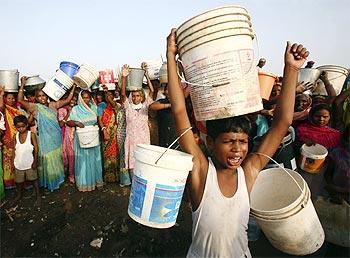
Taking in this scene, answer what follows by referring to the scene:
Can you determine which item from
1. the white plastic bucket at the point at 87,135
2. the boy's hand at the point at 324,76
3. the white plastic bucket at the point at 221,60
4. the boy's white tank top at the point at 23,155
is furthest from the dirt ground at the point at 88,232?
the boy's hand at the point at 324,76

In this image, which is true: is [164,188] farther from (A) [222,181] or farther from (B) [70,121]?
(B) [70,121]

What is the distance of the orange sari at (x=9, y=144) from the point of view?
18.6 ft

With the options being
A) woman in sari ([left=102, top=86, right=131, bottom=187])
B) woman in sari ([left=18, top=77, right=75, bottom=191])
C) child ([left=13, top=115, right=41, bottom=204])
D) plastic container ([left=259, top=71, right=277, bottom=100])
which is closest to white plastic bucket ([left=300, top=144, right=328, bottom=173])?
plastic container ([left=259, top=71, right=277, bottom=100])

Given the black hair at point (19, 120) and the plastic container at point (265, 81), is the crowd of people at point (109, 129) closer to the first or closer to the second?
the black hair at point (19, 120)

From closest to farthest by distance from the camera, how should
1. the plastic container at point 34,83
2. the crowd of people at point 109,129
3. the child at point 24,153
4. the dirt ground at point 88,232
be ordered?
the dirt ground at point 88,232 < the crowd of people at point 109,129 < the child at point 24,153 < the plastic container at point 34,83

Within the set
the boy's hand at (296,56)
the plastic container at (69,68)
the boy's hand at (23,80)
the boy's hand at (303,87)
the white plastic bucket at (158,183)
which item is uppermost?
the boy's hand at (296,56)

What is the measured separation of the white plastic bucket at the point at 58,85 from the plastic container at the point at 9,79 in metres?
0.56

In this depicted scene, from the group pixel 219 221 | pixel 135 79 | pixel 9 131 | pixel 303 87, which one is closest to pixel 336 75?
pixel 303 87

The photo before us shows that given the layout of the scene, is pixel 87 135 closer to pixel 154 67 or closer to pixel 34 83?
pixel 34 83

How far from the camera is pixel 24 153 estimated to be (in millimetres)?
5383

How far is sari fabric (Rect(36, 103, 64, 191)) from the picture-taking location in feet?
19.0

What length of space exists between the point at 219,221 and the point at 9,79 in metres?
5.20

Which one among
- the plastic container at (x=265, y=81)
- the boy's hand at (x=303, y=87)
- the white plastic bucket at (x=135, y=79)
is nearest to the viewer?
the plastic container at (x=265, y=81)

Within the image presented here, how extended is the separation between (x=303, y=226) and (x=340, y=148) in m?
1.90
